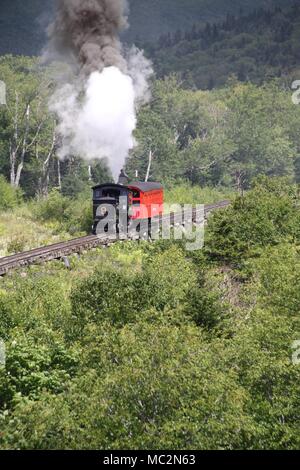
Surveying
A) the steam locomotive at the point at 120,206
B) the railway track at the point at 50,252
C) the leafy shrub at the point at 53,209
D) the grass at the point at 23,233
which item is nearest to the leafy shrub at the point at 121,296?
the railway track at the point at 50,252

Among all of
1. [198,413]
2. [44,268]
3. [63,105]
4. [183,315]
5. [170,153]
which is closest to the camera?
[198,413]

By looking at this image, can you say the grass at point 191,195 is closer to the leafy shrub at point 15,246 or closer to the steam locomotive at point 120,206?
the steam locomotive at point 120,206

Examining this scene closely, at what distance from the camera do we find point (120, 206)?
161 feet

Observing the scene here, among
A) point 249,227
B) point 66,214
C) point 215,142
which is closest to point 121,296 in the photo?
point 249,227

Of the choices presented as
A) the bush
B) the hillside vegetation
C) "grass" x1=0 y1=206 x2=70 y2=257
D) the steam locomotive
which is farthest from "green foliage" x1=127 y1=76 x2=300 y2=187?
the hillside vegetation

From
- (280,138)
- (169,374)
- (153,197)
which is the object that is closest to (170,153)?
(280,138)

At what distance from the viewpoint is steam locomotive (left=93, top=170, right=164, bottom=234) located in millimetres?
49094

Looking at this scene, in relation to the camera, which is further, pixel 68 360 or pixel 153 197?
pixel 153 197

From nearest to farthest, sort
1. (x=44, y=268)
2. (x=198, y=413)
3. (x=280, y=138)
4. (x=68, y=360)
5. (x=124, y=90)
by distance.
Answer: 1. (x=198, y=413)
2. (x=68, y=360)
3. (x=44, y=268)
4. (x=124, y=90)
5. (x=280, y=138)

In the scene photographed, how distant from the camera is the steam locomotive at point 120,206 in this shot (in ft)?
161

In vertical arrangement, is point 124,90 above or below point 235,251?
above

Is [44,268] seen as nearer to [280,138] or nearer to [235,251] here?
[235,251]

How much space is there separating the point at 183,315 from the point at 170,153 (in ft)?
222

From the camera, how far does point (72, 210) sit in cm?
6291
